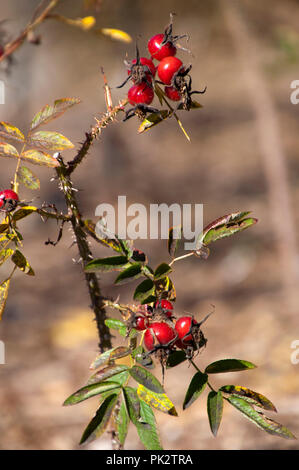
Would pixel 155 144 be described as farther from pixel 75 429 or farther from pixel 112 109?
pixel 112 109

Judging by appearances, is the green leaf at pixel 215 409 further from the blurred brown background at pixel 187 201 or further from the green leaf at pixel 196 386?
the blurred brown background at pixel 187 201

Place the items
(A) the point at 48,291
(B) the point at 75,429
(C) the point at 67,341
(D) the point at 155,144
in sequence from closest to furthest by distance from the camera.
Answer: (B) the point at 75,429 → (C) the point at 67,341 → (A) the point at 48,291 → (D) the point at 155,144

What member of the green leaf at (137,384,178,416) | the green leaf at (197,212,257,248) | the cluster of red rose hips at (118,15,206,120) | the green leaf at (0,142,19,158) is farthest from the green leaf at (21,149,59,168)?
the green leaf at (137,384,178,416)

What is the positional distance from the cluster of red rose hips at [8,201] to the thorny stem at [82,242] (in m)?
0.09

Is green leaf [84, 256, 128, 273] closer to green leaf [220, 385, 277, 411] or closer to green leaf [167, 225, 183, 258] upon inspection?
green leaf [167, 225, 183, 258]

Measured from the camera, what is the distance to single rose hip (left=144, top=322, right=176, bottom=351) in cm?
77

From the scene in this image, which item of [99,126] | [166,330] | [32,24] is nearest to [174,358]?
[166,330]

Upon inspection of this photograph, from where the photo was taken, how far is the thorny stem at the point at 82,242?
0.86 m

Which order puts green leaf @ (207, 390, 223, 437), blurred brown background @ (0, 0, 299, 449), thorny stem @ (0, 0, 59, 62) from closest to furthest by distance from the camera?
thorny stem @ (0, 0, 59, 62) < green leaf @ (207, 390, 223, 437) < blurred brown background @ (0, 0, 299, 449)

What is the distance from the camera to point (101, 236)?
2.63 feet

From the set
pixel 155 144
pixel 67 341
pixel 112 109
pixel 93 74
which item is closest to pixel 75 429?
pixel 67 341

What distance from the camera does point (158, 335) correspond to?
0.77 metres

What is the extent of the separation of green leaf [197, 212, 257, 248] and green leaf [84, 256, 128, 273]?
13 centimetres
